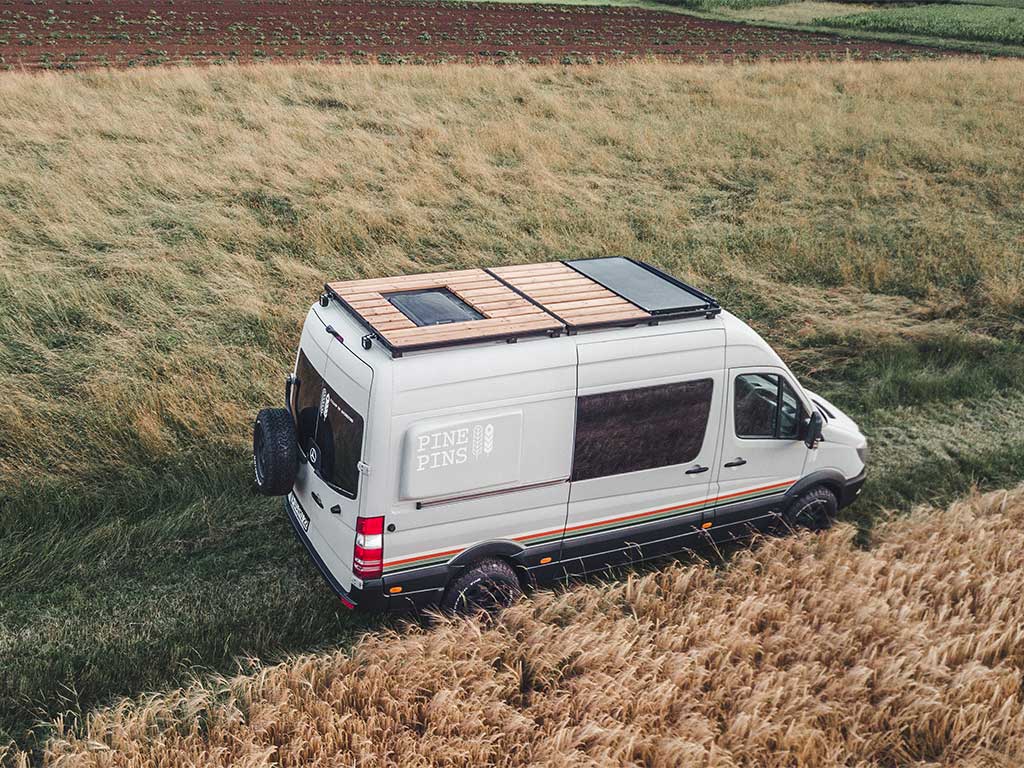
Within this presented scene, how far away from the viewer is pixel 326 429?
22.3 feet

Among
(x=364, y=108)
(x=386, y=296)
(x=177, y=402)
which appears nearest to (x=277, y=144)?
(x=364, y=108)

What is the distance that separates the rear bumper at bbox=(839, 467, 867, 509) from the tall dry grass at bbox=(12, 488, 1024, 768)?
3.43 feet

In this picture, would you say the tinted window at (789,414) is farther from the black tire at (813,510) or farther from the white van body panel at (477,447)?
the white van body panel at (477,447)

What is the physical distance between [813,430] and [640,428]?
164 cm

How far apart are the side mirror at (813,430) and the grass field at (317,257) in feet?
5.32

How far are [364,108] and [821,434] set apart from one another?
15.6 metres

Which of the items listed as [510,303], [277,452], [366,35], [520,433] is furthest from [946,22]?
[277,452]

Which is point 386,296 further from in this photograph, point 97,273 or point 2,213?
point 2,213

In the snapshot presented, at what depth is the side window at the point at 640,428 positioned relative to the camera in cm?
693

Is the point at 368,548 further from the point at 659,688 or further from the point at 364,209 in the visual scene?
the point at 364,209

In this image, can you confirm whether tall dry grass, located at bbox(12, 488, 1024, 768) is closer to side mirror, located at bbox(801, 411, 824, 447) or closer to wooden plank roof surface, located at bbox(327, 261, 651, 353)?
side mirror, located at bbox(801, 411, 824, 447)

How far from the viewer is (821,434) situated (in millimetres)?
7852

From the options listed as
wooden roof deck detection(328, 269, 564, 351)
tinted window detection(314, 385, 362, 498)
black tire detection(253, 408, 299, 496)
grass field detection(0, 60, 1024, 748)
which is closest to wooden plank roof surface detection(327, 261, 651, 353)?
wooden roof deck detection(328, 269, 564, 351)

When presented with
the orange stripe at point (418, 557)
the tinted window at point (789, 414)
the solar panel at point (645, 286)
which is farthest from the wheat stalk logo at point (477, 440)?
the tinted window at point (789, 414)
